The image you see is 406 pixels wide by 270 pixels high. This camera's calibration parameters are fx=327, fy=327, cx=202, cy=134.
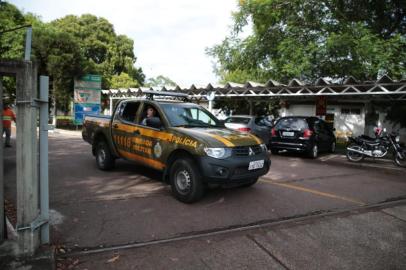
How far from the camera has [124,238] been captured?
4.21 meters

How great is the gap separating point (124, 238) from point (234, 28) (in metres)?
20.2

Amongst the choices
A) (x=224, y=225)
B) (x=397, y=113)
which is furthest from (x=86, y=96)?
(x=397, y=113)

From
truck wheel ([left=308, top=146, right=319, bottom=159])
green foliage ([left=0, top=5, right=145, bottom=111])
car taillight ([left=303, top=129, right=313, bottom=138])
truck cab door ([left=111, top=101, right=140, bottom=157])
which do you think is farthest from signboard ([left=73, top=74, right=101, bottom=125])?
truck cab door ([left=111, top=101, right=140, bottom=157])

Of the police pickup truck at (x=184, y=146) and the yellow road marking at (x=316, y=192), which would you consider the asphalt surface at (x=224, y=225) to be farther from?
the police pickup truck at (x=184, y=146)

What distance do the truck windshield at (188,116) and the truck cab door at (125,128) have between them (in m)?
0.85

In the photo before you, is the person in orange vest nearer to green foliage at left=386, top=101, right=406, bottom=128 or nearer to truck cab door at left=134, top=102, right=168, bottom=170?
truck cab door at left=134, top=102, right=168, bottom=170

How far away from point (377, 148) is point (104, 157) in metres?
9.59

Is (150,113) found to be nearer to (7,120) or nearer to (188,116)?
(188,116)

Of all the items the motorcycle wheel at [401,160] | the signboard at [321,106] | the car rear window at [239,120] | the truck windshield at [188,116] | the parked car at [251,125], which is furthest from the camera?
the signboard at [321,106]

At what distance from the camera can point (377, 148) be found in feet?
39.1

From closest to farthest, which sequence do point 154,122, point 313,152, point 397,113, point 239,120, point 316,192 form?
point 154,122, point 316,192, point 313,152, point 239,120, point 397,113

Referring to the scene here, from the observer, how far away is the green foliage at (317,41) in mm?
Answer: 15945

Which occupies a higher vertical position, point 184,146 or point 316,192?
point 184,146

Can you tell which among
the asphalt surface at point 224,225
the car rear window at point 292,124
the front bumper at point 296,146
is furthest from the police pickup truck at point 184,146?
the car rear window at point 292,124
